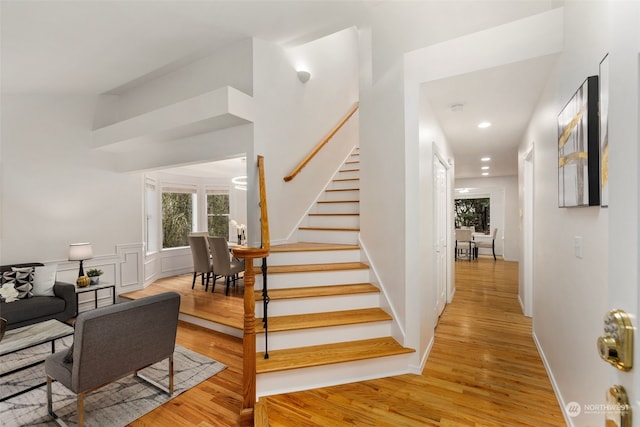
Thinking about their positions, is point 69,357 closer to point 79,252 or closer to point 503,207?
point 79,252

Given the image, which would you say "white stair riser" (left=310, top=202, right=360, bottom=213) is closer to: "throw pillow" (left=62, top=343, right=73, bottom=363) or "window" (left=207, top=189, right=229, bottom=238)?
"throw pillow" (left=62, top=343, right=73, bottom=363)

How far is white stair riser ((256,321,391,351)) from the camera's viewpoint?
8.12ft

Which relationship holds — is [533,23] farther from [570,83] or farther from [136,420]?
[136,420]

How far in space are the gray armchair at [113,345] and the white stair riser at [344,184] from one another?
2882 millimetres

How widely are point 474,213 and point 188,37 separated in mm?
10112

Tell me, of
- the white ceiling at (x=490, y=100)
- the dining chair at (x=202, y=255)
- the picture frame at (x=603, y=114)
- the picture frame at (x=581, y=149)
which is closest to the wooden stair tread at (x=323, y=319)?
the picture frame at (x=581, y=149)

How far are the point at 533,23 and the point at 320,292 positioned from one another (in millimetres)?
2739

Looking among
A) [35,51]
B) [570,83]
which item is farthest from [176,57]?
[570,83]

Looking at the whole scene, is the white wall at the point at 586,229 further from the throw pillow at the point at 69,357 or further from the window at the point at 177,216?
the window at the point at 177,216

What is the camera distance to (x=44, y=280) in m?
3.66

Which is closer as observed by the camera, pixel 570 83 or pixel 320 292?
pixel 570 83

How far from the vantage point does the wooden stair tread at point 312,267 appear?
295 cm

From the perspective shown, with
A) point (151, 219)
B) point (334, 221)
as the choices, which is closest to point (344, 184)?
point (334, 221)

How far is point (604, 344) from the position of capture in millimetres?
623
